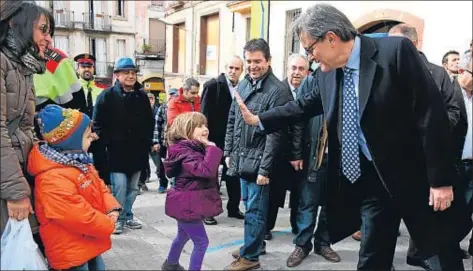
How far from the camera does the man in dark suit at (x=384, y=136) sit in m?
2.32

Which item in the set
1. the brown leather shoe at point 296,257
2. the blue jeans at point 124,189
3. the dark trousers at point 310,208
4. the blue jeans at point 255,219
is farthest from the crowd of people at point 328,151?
the blue jeans at point 124,189

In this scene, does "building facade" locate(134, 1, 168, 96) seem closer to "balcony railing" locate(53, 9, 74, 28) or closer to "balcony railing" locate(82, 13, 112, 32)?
"balcony railing" locate(82, 13, 112, 32)

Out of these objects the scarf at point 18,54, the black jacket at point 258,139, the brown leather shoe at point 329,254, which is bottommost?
the brown leather shoe at point 329,254

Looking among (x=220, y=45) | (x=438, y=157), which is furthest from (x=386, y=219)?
(x=220, y=45)

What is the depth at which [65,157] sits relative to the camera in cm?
245

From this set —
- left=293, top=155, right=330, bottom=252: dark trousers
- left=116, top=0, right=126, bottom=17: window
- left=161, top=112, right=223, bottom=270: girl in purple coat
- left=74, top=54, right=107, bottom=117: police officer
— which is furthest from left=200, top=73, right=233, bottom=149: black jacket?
left=116, top=0, right=126, bottom=17: window

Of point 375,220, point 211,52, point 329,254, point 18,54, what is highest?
point 211,52

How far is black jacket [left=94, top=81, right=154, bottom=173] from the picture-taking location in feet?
15.2

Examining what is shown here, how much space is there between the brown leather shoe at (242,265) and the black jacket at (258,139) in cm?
70

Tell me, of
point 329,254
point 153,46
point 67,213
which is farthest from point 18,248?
point 153,46

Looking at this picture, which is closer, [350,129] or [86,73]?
[350,129]

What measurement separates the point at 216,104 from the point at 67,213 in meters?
3.13

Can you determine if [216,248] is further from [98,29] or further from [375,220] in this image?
[98,29]

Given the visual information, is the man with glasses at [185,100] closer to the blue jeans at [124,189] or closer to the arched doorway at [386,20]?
the blue jeans at [124,189]
